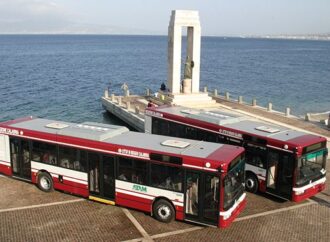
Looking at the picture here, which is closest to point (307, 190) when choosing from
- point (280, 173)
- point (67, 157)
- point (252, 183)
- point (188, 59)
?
point (280, 173)

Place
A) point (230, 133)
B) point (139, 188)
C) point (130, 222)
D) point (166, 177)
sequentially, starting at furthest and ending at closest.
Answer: point (230, 133)
point (139, 188)
point (130, 222)
point (166, 177)

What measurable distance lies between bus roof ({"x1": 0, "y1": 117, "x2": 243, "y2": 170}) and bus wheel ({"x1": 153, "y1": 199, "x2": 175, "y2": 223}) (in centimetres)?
175

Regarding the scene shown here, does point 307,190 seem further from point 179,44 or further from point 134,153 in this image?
point 179,44

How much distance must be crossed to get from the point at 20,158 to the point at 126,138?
4865 mm

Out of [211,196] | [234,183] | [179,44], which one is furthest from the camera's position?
[179,44]

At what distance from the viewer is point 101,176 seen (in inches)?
575

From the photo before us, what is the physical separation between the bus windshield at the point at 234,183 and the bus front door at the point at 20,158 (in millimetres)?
8348

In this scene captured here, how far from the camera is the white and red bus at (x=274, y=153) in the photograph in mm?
14586

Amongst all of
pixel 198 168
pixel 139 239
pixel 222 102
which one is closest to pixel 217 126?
pixel 198 168

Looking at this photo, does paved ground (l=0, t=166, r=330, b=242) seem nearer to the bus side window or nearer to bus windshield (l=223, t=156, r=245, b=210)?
bus windshield (l=223, t=156, r=245, b=210)

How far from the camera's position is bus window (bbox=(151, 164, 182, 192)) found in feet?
43.0

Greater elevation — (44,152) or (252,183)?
(44,152)

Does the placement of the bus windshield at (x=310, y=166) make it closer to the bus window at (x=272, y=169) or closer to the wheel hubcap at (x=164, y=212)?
the bus window at (x=272, y=169)

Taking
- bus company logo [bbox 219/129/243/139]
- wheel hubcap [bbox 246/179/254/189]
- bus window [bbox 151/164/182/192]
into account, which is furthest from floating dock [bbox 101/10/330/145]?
bus window [bbox 151/164/182/192]
